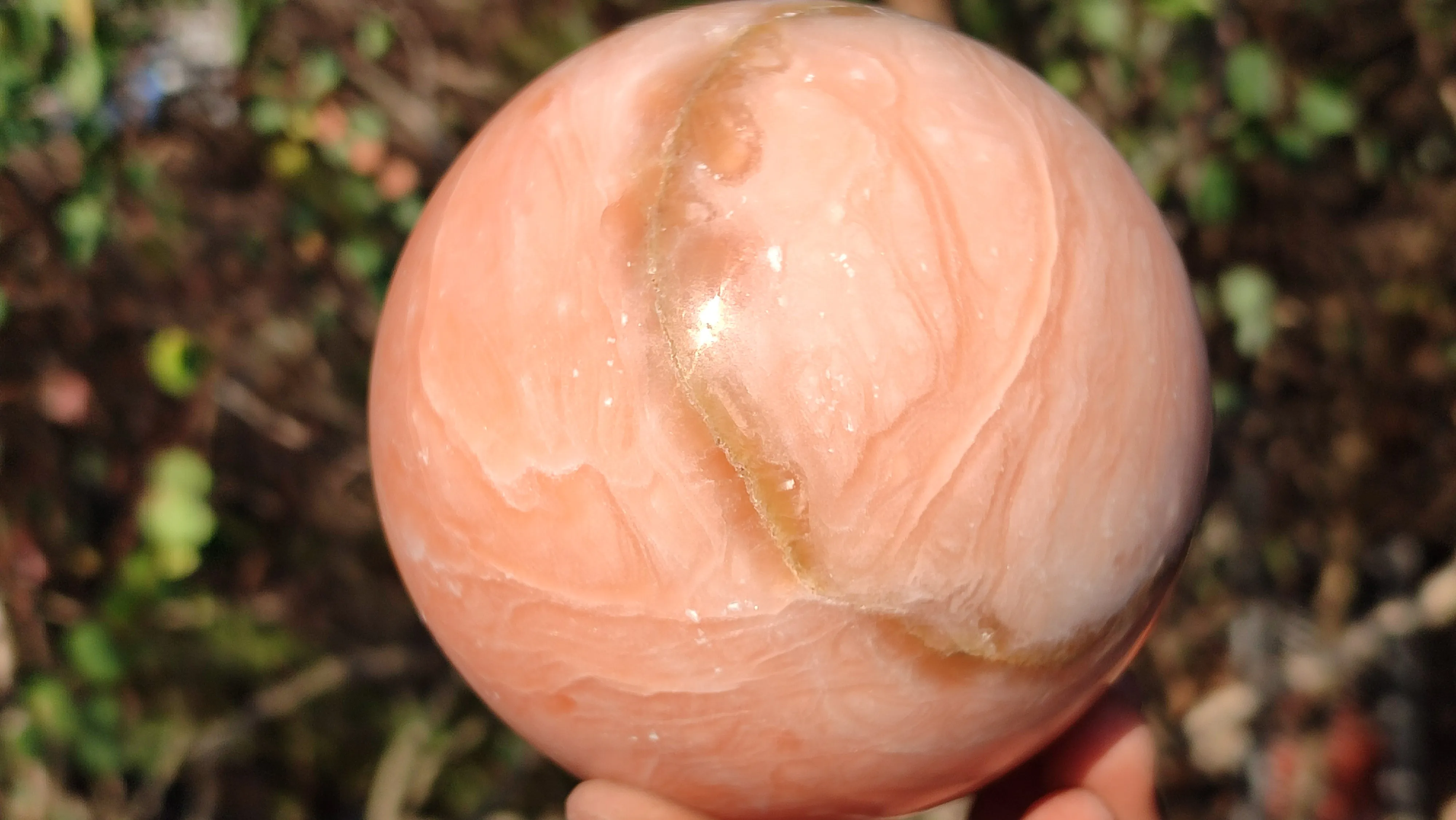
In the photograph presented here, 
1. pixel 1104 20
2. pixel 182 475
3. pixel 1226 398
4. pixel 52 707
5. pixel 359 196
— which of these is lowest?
pixel 1226 398

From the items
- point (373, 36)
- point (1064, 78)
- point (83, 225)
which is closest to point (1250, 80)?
point (1064, 78)

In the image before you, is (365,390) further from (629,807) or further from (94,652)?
(629,807)

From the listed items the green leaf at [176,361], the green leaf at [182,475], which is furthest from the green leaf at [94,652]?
the green leaf at [176,361]

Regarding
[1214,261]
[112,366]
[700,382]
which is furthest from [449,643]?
[1214,261]

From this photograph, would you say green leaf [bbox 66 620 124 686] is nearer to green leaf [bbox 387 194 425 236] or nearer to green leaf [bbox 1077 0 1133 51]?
green leaf [bbox 387 194 425 236]

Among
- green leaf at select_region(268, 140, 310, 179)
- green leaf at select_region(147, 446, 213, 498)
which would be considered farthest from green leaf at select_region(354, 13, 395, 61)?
green leaf at select_region(147, 446, 213, 498)

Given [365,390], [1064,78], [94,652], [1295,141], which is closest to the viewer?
[94,652]

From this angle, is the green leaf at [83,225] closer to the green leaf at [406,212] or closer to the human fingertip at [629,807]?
the green leaf at [406,212]

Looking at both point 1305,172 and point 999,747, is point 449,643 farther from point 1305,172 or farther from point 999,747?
point 1305,172
